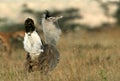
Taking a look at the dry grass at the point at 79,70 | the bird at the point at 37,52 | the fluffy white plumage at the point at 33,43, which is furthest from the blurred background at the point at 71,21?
the fluffy white plumage at the point at 33,43

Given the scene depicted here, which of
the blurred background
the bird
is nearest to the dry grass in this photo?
the bird

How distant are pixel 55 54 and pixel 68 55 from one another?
369cm

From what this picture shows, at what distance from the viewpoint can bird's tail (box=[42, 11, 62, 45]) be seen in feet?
36.0

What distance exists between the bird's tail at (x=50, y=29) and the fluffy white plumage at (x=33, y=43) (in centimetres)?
81

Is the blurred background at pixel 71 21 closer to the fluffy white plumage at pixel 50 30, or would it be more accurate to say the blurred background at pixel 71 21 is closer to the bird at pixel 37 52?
the fluffy white plumage at pixel 50 30

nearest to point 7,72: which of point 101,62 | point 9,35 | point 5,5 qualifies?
point 101,62

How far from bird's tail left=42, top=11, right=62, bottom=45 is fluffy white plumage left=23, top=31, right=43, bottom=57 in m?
0.81

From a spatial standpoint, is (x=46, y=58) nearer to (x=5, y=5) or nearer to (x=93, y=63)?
(x=93, y=63)

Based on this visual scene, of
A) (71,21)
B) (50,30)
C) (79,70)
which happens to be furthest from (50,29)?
(71,21)

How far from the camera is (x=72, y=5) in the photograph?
31.4 metres

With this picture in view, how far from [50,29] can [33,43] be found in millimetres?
1210

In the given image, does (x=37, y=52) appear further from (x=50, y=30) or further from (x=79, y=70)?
(x=79, y=70)

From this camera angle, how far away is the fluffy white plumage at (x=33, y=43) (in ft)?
32.3

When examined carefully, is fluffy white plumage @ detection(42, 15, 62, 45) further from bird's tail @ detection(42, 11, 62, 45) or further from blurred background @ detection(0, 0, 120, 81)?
blurred background @ detection(0, 0, 120, 81)
